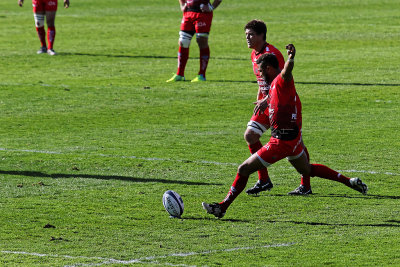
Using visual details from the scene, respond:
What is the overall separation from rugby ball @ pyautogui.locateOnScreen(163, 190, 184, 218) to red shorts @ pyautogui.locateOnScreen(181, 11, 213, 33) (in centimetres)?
966

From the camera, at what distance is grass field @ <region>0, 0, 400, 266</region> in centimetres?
807

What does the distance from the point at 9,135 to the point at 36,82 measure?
527 centimetres

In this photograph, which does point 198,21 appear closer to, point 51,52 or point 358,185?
point 51,52

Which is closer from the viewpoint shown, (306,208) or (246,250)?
(246,250)

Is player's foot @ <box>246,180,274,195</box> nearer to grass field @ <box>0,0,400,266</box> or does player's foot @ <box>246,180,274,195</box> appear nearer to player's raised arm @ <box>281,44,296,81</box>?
grass field @ <box>0,0,400,266</box>

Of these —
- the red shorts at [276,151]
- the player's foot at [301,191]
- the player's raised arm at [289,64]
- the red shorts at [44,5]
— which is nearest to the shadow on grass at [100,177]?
the player's foot at [301,191]

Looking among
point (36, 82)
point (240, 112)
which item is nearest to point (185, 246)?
point (240, 112)

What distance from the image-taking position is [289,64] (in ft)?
28.2

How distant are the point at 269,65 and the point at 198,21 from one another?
30.4 feet

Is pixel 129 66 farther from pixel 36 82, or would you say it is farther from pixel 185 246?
pixel 185 246

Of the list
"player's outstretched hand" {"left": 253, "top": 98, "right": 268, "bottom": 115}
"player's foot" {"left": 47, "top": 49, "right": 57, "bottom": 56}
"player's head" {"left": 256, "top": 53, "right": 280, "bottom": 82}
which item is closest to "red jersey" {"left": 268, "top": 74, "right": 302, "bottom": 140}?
"player's head" {"left": 256, "top": 53, "right": 280, "bottom": 82}

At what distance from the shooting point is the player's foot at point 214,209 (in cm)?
895

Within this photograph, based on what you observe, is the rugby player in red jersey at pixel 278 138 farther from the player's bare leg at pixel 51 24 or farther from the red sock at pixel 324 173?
the player's bare leg at pixel 51 24

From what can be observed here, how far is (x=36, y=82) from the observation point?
19.1 m
